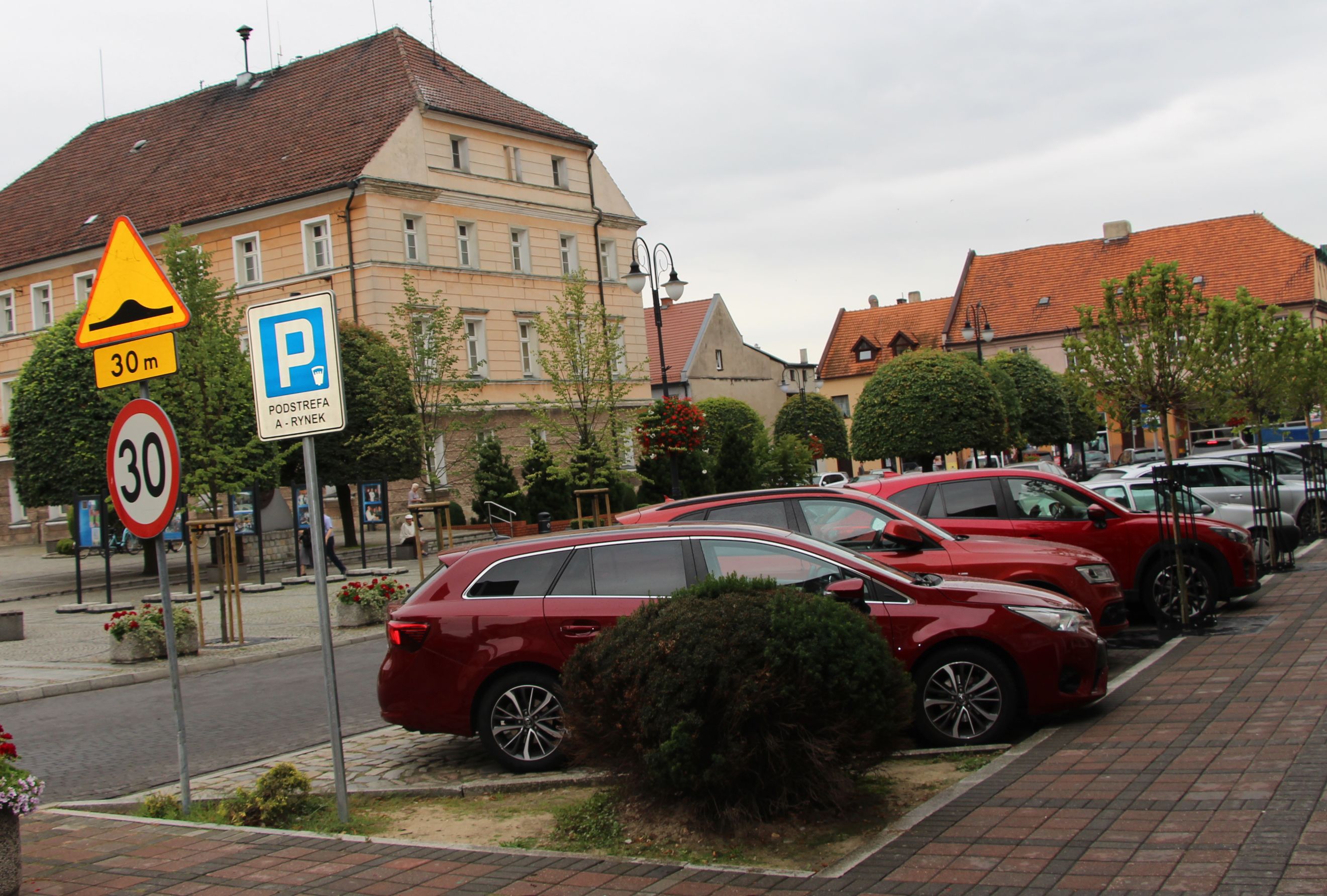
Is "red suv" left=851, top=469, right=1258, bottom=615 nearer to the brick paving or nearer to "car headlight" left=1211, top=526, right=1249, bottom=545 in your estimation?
"car headlight" left=1211, top=526, right=1249, bottom=545

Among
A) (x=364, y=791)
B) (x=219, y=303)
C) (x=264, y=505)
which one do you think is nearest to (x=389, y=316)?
(x=264, y=505)

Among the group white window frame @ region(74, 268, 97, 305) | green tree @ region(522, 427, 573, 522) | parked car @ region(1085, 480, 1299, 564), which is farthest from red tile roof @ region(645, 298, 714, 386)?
parked car @ region(1085, 480, 1299, 564)

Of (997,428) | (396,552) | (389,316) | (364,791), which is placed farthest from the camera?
(997,428)

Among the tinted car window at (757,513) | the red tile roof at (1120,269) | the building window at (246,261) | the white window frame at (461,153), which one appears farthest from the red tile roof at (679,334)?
the tinted car window at (757,513)

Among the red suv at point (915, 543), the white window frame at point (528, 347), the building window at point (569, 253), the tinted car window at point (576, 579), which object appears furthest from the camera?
the building window at point (569, 253)

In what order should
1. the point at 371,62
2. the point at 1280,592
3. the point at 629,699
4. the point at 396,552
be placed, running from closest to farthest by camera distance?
the point at 629,699 → the point at 1280,592 → the point at 396,552 → the point at 371,62

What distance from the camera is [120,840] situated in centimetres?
650

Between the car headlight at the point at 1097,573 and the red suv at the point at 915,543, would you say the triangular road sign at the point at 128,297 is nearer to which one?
the red suv at the point at 915,543

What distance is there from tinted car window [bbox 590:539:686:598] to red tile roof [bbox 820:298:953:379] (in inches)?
2956

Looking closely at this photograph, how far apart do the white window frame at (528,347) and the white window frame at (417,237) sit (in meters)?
5.23

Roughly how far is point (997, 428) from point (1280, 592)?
1174 inches

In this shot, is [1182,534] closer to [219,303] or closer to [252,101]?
[219,303]

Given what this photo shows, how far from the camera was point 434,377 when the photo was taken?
3972 centimetres

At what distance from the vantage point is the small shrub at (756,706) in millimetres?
5902
